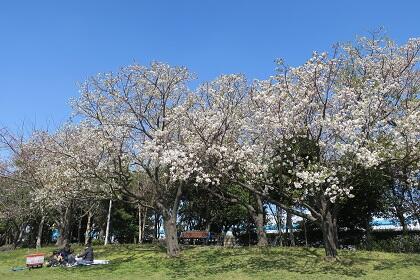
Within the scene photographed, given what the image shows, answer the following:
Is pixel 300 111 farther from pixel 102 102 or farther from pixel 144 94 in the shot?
pixel 102 102

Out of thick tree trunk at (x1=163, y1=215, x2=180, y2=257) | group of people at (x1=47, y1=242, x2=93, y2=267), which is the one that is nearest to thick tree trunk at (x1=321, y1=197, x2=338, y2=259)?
thick tree trunk at (x1=163, y1=215, x2=180, y2=257)

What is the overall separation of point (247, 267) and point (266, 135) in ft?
16.3

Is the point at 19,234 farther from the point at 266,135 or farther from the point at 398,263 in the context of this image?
the point at 398,263

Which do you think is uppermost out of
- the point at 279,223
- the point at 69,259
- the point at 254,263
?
the point at 279,223

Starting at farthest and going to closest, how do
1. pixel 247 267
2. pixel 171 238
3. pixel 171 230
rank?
1. pixel 171 230
2. pixel 171 238
3. pixel 247 267

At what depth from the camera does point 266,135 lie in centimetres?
1747

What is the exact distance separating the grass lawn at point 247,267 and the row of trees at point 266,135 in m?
1.28

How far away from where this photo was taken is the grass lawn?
15359 mm

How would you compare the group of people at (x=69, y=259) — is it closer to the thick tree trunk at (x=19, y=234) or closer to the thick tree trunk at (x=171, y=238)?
the thick tree trunk at (x=171, y=238)

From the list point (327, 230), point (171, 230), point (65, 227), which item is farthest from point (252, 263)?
point (65, 227)

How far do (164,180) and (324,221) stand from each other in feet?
33.3

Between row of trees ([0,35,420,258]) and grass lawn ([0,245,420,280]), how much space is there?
1.28m

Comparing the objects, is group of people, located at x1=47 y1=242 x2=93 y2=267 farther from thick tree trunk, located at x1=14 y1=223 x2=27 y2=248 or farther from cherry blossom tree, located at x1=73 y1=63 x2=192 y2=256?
thick tree trunk, located at x1=14 y1=223 x2=27 y2=248

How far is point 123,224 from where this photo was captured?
41938 mm
